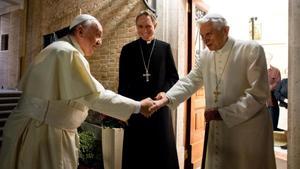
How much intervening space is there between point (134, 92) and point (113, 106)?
1006 millimetres

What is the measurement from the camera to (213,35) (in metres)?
2.39

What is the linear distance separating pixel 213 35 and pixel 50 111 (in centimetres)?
140

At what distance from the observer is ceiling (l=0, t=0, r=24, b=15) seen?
9936 mm

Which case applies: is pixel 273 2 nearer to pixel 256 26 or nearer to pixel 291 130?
pixel 256 26

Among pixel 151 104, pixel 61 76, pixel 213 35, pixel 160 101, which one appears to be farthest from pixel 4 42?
pixel 213 35

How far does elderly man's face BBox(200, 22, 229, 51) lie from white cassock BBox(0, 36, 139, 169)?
100 centimetres

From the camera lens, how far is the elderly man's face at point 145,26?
9.88 ft

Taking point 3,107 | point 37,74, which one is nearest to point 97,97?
point 37,74

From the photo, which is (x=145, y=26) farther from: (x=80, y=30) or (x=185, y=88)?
(x=80, y=30)

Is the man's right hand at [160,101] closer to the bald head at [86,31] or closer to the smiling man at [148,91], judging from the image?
the smiling man at [148,91]

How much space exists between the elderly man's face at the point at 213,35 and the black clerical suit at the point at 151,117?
0.80 meters

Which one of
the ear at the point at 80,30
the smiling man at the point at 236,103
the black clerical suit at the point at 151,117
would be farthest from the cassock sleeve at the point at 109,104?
the black clerical suit at the point at 151,117

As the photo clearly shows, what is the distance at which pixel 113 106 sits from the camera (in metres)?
2.16

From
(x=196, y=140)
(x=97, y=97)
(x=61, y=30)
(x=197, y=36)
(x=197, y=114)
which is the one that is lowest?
(x=196, y=140)
